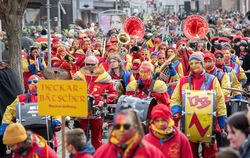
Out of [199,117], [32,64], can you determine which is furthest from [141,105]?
[32,64]

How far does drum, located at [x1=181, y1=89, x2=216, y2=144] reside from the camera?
641cm

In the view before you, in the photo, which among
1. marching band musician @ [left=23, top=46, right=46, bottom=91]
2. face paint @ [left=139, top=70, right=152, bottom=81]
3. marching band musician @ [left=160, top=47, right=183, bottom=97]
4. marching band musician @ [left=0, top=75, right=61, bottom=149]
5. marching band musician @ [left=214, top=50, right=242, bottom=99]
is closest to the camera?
marching band musician @ [left=0, top=75, right=61, bottom=149]

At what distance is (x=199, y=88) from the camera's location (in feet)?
22.7

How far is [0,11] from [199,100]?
573 centimetres

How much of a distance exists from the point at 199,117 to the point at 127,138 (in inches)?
99.6

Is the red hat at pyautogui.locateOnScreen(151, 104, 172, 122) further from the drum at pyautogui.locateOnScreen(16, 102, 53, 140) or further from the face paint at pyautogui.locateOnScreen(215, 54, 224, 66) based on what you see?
the face paint at pyautogui.locateOnScreen(215, 54, 224, 66)

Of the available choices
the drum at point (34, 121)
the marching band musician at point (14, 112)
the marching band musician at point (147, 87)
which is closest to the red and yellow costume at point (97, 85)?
the marching band musician at point (147, 87)

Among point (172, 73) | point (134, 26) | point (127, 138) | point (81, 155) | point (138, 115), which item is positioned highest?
point (134, 26)

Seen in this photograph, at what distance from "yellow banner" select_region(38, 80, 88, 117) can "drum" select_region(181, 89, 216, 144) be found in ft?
4.43

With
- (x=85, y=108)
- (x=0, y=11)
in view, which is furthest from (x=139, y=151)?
(x=0, y=11)

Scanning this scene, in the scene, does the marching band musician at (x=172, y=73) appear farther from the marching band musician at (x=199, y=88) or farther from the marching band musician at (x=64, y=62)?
the marching band musician at (x=64, y=62)

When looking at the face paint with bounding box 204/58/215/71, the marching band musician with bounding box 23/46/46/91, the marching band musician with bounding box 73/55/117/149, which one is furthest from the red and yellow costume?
the marching band musician with bounding box 23/46/46/91

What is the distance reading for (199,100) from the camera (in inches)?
256

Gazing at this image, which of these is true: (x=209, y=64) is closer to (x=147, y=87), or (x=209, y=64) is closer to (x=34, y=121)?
(x=147, y=87)
